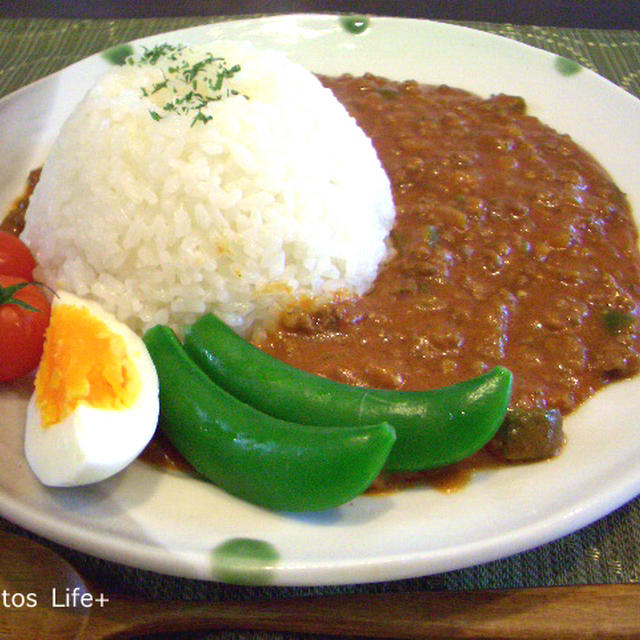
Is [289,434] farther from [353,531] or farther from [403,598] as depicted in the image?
[403,598]

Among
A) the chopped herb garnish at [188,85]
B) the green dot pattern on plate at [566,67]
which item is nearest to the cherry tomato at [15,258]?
the chopped herb garnish at [188,85]

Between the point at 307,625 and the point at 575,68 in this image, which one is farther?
the point at 575,68

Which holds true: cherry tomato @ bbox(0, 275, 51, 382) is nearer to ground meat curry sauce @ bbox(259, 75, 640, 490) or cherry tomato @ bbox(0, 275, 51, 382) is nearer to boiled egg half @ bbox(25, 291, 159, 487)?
boiled egg half @ bbox(25, 291, 159, 487)

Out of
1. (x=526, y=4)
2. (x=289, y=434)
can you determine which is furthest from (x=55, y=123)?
(x=526, y=4)

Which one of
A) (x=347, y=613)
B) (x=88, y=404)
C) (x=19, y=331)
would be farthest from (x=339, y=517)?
(x=19, y=331)

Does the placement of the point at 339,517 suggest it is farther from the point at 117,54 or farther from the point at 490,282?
the point at 117,54

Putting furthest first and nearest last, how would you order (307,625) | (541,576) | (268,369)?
(268,369), (541,576), (307,625)
